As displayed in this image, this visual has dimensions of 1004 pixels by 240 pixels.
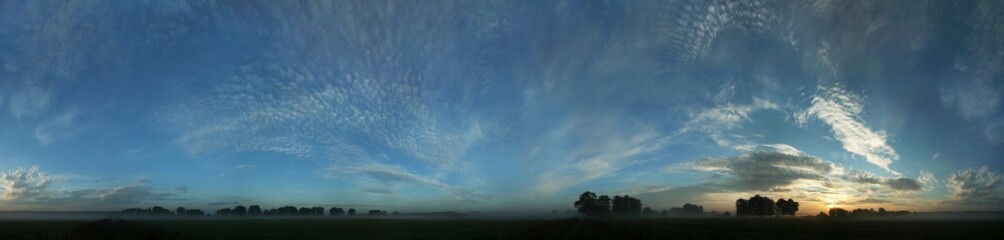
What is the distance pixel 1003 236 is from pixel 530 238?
1895 inches

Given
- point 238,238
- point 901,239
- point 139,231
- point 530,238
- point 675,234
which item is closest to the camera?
point 530,238

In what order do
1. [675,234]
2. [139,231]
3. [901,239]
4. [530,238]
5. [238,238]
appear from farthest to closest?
[238,238] < [675,234] < [901,239] < [139,231] < [530,238]

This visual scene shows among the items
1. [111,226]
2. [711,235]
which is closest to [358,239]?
[111,226]

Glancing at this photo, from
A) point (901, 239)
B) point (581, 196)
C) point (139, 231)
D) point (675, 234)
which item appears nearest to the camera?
point (139, 231)

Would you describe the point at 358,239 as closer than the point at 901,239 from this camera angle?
No

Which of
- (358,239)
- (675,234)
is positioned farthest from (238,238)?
(675,234)

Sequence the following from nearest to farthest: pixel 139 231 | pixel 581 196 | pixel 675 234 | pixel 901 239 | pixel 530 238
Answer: pixel 530 238
pixel 139 231
pixel 901 239
pixel 675 234
pixel 581 196

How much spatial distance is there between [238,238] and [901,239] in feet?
252

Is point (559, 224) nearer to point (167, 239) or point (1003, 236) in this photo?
point (167, 239)

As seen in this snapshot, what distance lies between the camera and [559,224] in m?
40.9

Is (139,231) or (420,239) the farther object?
(420,239)

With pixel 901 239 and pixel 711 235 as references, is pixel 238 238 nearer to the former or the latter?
pixel 711 235

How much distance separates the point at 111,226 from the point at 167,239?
475cm

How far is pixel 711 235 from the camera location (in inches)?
2023
